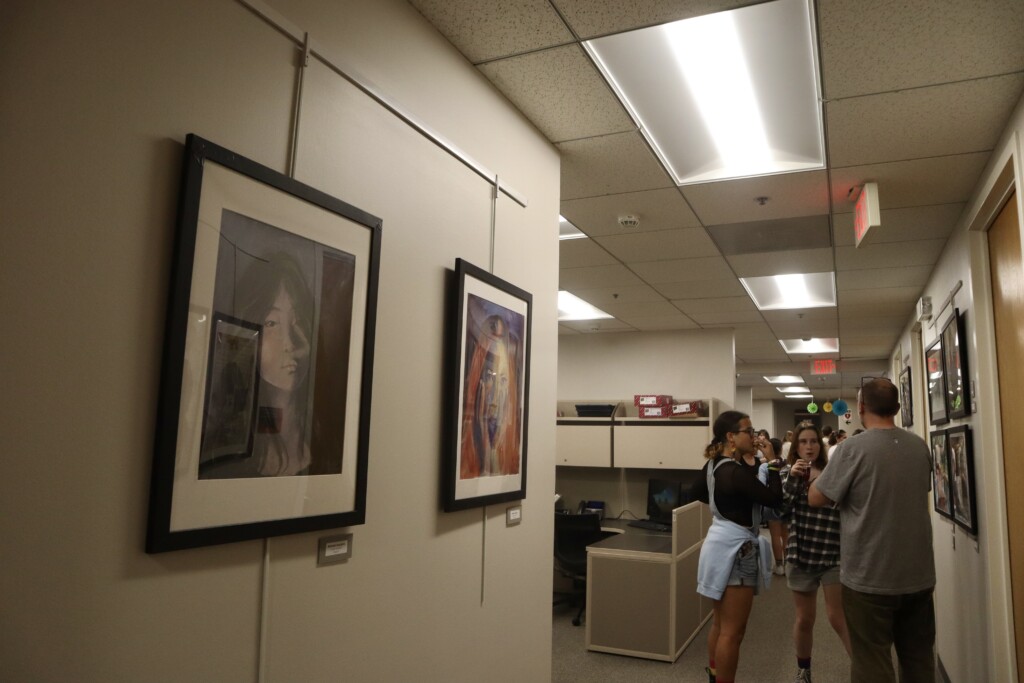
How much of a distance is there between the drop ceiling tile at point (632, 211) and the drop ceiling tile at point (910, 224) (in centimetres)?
92

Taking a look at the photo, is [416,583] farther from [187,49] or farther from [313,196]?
[187,49]

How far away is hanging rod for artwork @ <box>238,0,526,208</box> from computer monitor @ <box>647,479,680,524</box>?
4955 mm

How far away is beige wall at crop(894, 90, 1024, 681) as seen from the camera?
298 centimetres

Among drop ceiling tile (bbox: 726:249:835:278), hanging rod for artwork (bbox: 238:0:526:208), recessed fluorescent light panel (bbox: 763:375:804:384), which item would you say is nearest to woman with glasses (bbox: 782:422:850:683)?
drop ceiling tile (bbox: 726:249:835:278)

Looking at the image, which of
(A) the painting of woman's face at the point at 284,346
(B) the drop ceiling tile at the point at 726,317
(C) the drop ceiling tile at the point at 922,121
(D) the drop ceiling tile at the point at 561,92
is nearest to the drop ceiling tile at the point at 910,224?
(C) the drop ceiling tile at the point at 922,121

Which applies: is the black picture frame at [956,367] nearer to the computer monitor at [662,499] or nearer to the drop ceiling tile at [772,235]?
the drop ceiling tile at [772,235]

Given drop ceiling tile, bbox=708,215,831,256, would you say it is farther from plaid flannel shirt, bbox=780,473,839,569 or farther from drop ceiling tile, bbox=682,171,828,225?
plaid flannel shirt, bbox=780,473,839,569

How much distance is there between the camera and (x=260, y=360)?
4.91ft

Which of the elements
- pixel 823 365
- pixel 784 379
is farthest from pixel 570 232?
pixel 784 379

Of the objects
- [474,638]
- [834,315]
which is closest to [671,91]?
[474,638]

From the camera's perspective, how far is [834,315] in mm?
6875

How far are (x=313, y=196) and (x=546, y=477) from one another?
5.67 ft

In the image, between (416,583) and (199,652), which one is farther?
(416,583)

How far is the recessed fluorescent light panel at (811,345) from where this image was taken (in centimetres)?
905
